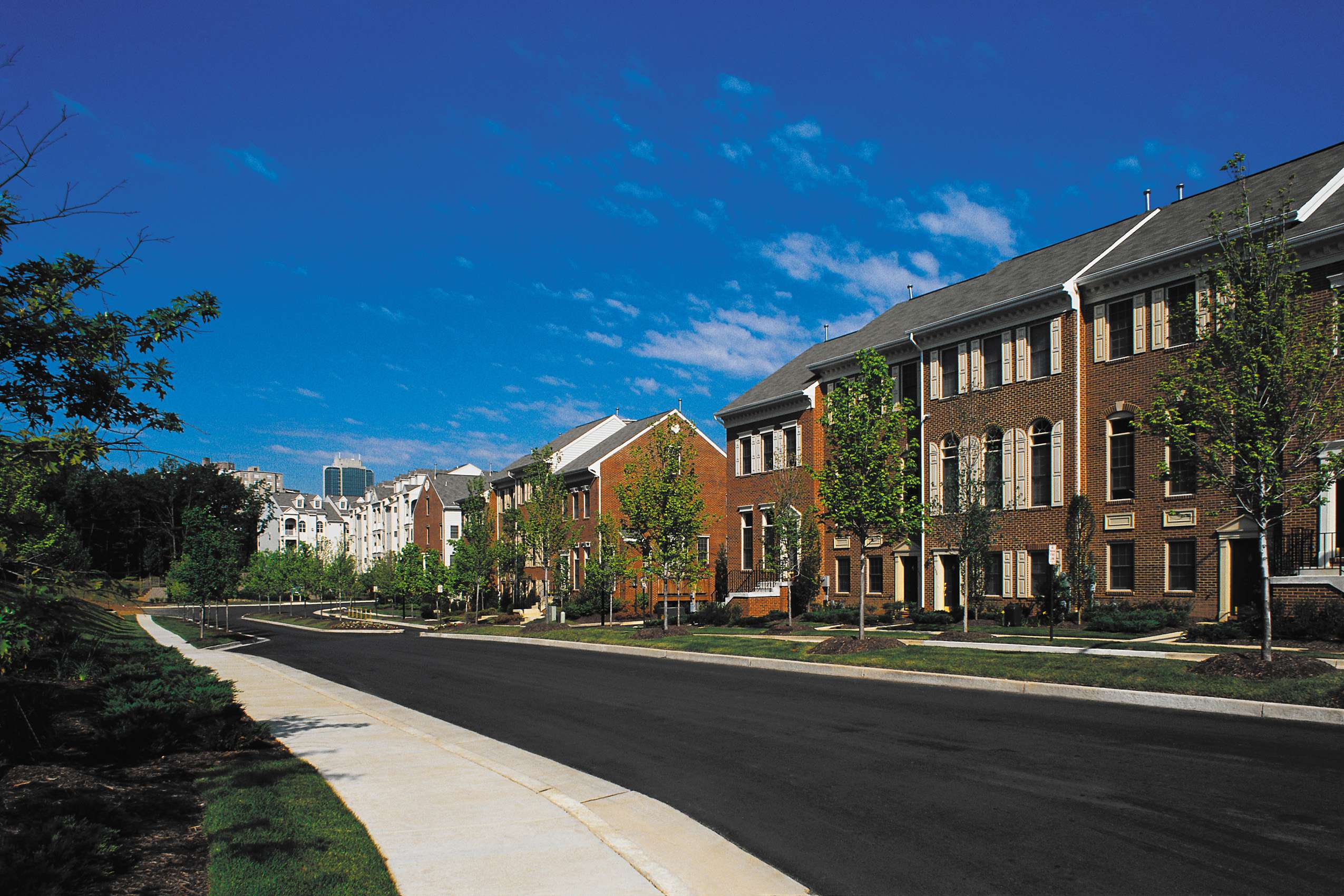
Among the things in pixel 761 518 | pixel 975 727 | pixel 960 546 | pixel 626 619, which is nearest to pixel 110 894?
pixel 975 727

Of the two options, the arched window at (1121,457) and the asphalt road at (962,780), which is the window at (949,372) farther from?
the asphalt road at (962,780)

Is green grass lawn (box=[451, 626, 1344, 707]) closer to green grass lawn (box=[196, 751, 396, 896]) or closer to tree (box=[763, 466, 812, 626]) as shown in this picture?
tree (box=[763, 466, 812, 626])

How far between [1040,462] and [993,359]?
13.8 feet

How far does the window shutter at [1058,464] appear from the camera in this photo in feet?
95.8

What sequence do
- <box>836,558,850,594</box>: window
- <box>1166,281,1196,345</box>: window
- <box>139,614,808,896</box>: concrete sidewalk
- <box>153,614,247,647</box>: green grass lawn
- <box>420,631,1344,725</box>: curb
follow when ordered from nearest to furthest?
1. <box>139,614,808,896</box>: concrete sidewalk
2. <box>420,631,1344,725</box>: curb
3. <box>1166,281,1196,345</box>: window
4. <box>153,614,247,647</box>: green grass lawn
5. <box>836,558,850,594</box>: window

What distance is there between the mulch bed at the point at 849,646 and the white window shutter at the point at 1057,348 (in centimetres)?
1208

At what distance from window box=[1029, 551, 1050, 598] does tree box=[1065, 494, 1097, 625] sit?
1010mm

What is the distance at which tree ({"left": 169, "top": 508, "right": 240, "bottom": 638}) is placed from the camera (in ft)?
127

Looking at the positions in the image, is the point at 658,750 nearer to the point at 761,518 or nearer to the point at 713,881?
the point at 713,881

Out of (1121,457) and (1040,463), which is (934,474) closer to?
(1040,463)

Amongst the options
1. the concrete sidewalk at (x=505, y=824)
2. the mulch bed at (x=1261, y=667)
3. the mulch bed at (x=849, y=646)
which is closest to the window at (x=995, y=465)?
the mulch bed at (x=849, y=646)

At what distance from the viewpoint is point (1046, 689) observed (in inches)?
602

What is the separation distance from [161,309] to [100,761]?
198 inches

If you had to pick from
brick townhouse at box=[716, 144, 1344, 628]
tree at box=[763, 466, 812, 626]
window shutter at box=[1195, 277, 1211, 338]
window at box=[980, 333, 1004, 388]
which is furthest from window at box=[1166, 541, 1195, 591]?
tree at box=[763, 466, 812, 626]
